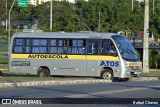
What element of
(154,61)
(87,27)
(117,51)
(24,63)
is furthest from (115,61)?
(87,27)

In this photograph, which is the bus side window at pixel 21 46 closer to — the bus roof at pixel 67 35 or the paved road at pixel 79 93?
the bus roof at pixel 67 35

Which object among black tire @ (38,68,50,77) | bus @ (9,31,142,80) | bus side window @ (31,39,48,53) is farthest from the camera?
bus side window @ (31,39,48,53)

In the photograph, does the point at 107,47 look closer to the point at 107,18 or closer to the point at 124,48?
the point at 124,48

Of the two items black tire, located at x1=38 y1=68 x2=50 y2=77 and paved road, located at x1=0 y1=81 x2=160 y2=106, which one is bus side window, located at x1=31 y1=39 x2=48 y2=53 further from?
paved road, located at x1=0 y1=81 x2=160 y2=106

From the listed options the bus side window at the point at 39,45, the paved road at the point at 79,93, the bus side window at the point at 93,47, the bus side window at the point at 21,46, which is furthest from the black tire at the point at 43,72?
the paved road at the point at 79,93

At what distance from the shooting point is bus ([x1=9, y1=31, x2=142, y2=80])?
31.4 meters

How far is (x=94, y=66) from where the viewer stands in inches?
1246

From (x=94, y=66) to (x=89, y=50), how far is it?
1048mm

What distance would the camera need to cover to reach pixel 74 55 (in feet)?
105

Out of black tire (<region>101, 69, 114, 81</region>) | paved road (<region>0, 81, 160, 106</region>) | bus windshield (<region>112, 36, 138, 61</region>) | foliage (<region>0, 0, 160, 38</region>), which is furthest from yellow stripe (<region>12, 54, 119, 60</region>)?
foliage (<region>0, 0, 160, 38</region>)

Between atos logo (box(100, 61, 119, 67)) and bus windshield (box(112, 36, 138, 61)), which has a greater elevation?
bus windshield (box(112, 36, 138, 61))

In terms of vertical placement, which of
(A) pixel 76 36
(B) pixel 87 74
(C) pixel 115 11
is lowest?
(B) pixel 87 74

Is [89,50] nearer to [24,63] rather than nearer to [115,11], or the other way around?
[24,63]

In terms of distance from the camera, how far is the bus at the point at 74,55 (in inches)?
1236
